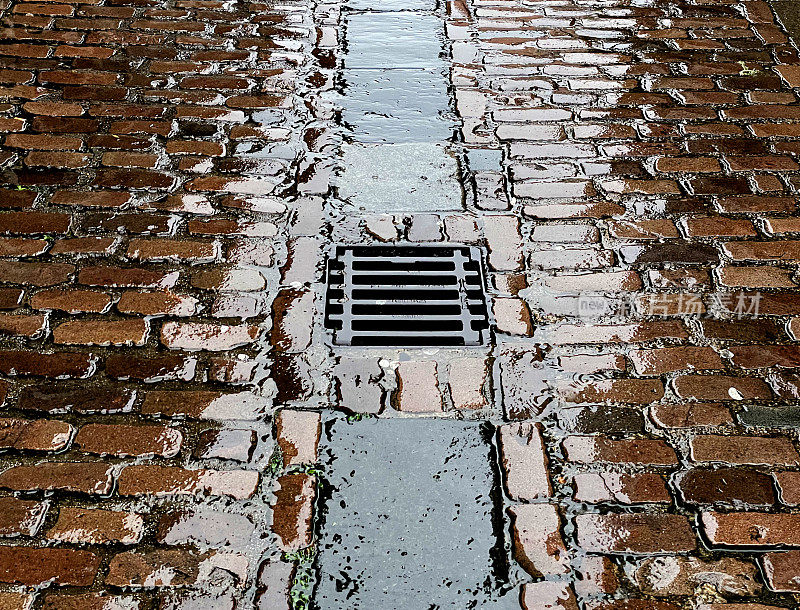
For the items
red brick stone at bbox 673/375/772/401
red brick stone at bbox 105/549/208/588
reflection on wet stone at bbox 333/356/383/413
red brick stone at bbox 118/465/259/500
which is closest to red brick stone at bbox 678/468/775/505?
red brick stone at bbox 673/375/772/401

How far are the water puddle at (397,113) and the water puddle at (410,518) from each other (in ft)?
3.38

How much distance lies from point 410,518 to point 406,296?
82 cm

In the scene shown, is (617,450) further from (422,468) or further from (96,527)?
(96,527)

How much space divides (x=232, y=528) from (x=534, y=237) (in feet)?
4.77

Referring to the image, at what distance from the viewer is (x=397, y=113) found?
330 cm

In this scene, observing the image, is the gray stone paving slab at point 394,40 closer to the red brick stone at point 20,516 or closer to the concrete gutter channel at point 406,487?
the concrete gutter channel at point 406,487

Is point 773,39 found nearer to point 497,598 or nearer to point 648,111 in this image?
point 648,111

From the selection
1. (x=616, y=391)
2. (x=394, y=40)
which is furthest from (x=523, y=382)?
(x=394, y=40)

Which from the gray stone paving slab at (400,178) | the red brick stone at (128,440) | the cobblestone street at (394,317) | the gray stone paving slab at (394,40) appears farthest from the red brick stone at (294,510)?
the gray stone paving slab at (394,40)

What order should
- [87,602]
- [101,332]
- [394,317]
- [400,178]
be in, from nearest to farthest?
[87,602]
[101,332]
[394,317]
[400,178]

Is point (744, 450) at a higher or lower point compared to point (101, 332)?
higher

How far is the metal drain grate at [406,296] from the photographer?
237 cm

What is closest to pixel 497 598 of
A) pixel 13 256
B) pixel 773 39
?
pixel 13 256

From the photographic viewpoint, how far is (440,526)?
6.17ft
